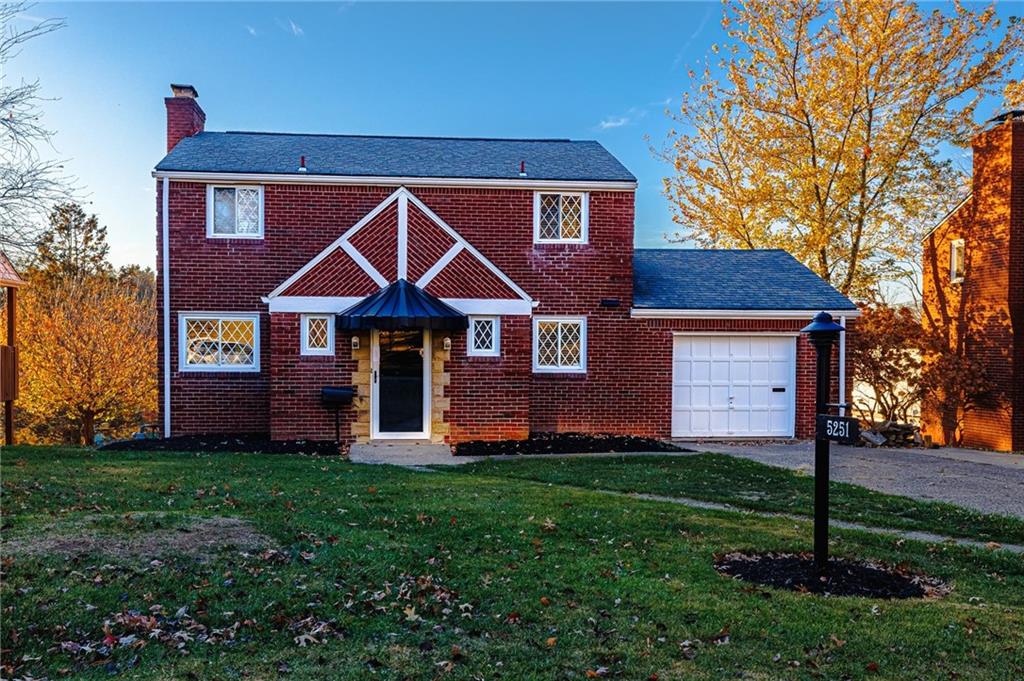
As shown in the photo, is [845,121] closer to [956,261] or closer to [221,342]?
[956,261]

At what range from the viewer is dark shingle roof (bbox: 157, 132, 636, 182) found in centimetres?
1503

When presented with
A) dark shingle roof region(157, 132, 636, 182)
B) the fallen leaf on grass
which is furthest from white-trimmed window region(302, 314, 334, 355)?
the fallen leaf on grass

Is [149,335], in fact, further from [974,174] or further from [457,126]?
[974,174]

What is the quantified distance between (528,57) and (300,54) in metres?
5.41

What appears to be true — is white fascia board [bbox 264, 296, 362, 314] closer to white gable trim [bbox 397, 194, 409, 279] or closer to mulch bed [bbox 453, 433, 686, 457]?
white gable trim [bbox 397, 194, 409, 279]

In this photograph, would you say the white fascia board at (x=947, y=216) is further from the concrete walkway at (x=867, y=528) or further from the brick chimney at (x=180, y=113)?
the brick chimney at (x=180, y=113)

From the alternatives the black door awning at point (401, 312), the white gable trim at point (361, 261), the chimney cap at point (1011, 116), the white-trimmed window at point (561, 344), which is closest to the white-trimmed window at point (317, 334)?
the black door awning at point (401, 312)

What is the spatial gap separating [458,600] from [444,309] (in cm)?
872

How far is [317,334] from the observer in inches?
539

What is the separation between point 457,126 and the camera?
67.8 ft

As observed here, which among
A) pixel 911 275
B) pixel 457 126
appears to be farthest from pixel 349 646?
pixel 911 275

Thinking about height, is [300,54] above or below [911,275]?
above

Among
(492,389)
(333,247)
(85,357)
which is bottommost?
(492,389)

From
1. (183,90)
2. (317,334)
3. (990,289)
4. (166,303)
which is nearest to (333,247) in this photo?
(317,334)
